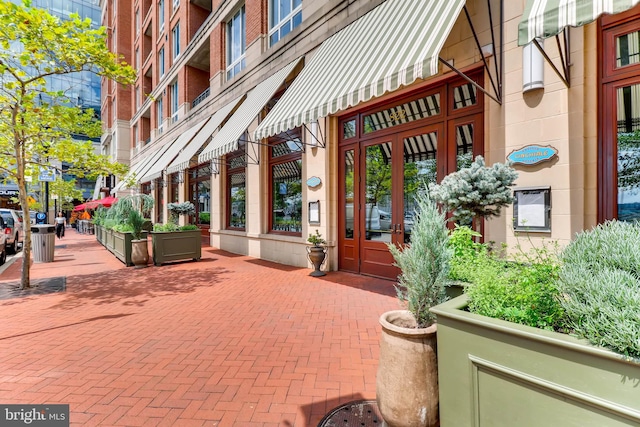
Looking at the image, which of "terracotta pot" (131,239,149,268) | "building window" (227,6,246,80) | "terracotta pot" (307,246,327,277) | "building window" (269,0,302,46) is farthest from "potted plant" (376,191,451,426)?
"building window" (227,6,246,80)

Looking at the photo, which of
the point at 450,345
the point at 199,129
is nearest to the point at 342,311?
the point at 450,345

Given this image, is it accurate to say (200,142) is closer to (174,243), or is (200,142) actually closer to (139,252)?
(174,243)

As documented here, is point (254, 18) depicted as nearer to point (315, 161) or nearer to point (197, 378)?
point (315, 161)

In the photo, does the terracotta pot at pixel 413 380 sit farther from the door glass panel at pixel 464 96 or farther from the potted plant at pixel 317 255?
the potted plant at pixel 317 255

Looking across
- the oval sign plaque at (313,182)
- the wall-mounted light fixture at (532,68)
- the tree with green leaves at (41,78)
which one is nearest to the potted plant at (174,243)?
the tree with green leaves at (41,78)

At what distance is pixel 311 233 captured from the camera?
8.86 metres

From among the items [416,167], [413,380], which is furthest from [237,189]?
[413,380]

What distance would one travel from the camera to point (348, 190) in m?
8.34

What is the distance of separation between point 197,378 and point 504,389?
2.89 m

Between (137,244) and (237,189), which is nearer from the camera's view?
(137,244)

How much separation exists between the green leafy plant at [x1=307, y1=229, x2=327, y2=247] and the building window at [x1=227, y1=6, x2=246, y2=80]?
8.80 meters

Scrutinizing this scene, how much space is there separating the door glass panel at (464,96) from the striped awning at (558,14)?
8.31 feet

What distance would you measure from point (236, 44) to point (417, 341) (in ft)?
48.0

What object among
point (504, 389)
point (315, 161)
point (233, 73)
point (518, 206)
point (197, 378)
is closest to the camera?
point (504, 389)
